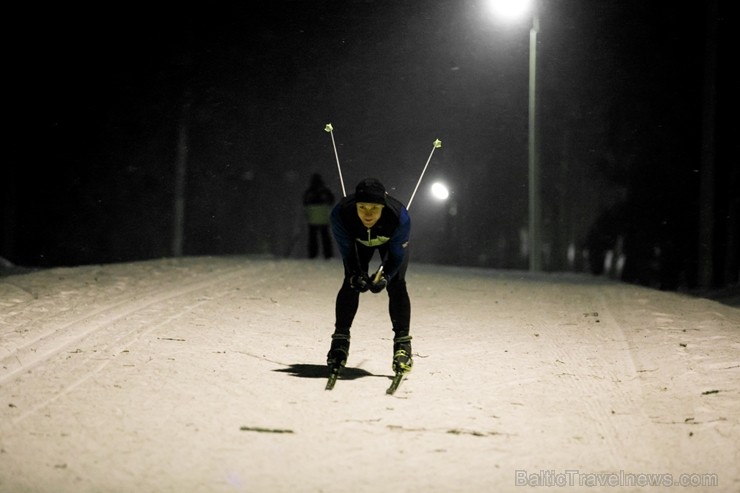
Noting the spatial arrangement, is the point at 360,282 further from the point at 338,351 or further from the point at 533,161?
the point at 533,161

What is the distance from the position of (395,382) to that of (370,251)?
1.14 m

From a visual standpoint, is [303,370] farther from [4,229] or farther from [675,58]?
[4,229]

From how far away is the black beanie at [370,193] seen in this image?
22.3 feet

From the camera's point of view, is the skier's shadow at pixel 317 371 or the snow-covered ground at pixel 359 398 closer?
the snow-covered ground at pixel 359 398

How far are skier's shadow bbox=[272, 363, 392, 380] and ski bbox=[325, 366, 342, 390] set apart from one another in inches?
11.8

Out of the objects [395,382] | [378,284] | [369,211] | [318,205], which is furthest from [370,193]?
[318,205]

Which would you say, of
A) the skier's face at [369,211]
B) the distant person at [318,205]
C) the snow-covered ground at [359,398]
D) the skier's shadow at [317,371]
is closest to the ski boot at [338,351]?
the snow-covered ground at [359,398]

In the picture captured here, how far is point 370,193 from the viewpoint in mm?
6805

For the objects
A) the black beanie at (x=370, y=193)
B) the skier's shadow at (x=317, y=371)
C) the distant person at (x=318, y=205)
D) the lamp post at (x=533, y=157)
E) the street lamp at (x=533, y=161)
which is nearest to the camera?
the black beanie at (x=370, y=193)

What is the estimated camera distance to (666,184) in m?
26.7

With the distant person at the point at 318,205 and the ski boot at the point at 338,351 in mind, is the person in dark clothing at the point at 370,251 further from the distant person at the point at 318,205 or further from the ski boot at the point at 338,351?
the distant person at the point at 318,205

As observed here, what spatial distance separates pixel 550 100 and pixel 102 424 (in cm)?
3085

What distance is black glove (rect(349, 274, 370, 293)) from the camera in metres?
6.97

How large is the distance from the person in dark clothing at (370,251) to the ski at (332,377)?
0.04m
